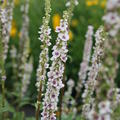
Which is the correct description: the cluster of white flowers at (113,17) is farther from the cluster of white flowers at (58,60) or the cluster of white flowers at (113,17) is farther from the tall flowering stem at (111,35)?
the cluster of white flowers at (58,60)

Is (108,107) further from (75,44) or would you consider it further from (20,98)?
(75,44)

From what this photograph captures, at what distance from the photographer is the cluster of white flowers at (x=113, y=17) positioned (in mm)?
2188

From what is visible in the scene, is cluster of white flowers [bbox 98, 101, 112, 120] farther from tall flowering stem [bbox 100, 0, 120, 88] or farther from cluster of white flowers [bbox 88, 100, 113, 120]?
tall flowering stem [bbox 100, 0, 120, 88]

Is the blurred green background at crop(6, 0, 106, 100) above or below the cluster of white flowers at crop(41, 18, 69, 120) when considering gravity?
above

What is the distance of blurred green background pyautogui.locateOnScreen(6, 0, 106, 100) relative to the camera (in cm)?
830

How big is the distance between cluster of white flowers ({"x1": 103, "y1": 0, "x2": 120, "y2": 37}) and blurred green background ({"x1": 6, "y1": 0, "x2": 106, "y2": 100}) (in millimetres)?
5519

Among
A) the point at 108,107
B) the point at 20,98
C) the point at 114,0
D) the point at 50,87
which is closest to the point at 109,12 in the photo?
the point at 114,0

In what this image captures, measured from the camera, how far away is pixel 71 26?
30.2ft

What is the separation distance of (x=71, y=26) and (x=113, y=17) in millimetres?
7027

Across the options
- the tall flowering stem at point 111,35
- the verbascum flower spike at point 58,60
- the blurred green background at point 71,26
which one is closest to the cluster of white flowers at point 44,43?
the verbascum flower spike at point 58,60

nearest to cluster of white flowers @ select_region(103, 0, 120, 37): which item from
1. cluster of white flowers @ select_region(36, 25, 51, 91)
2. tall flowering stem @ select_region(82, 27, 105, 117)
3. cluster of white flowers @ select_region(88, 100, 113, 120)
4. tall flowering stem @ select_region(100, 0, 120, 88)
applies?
tall flowering stem @ select_region(100, 0, 120, 88)

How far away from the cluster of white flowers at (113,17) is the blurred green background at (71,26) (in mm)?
5519

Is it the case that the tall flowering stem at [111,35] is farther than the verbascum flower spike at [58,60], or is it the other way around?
the verbascum flower spike at [58,60]

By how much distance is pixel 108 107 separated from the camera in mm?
A: 2287
